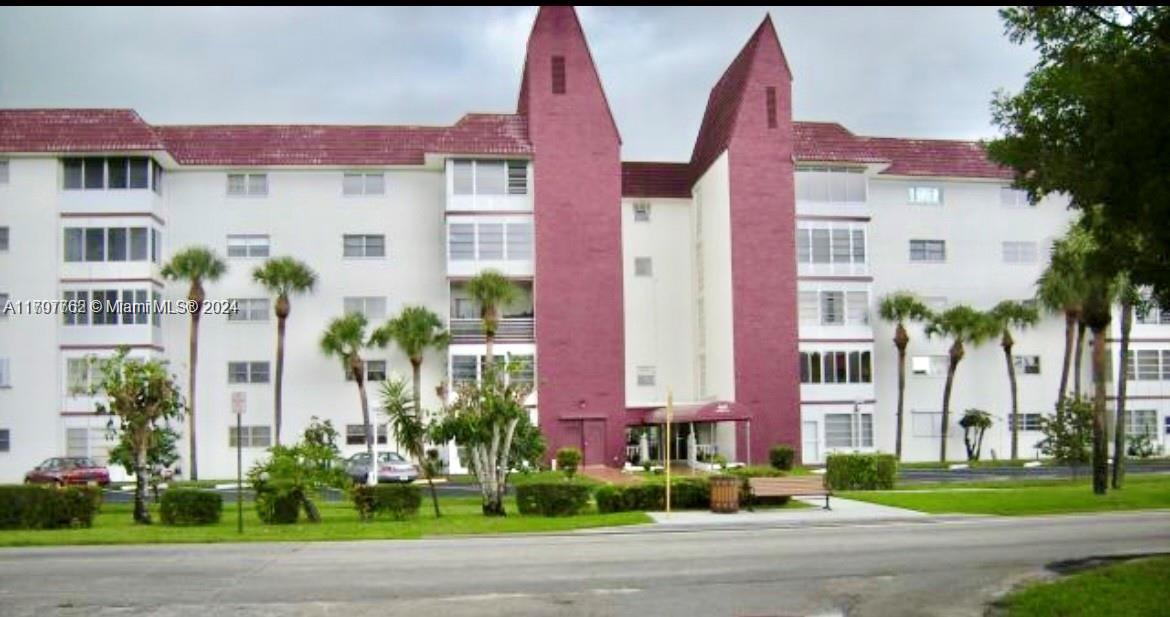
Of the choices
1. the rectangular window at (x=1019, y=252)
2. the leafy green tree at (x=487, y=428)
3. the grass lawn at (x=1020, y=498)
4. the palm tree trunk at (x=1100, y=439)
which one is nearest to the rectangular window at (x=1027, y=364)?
the rectangular window at (x=1019, y=252)

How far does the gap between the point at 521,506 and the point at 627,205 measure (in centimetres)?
3251

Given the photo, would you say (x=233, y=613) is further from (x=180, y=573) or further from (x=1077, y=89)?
(x=1077, y=89)

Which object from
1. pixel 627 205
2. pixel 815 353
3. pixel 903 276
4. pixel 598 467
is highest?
pixel 627 205

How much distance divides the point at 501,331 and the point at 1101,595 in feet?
136

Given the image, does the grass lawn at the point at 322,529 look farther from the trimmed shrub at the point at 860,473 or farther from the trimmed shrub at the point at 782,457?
the trimmed shrub at the point at 782,457

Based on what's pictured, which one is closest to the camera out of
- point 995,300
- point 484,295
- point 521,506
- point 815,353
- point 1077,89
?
point 1077,89

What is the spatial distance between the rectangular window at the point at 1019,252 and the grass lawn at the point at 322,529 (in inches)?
1504

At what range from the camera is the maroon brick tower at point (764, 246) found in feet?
175

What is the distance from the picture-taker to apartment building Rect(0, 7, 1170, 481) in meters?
52.3

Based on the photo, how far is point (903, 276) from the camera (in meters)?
58.7

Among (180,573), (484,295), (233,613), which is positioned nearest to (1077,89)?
(233,613)

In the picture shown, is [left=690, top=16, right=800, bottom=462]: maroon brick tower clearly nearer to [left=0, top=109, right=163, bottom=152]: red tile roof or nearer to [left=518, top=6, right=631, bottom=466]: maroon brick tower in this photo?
[left=518, top=6, right=631, bottom=466]: maroon brick tower

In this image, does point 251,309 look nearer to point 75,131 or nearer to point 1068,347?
point 75,131

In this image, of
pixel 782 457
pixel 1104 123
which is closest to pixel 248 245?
pixel 782 457
